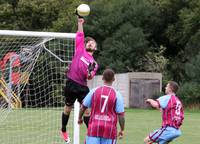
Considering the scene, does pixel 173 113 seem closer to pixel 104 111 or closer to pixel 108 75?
pixel 104 111

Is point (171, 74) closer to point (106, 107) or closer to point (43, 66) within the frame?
point (43, 66)

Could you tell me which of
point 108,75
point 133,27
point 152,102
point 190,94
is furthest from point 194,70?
point 108,75

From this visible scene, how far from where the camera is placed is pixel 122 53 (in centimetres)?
3625

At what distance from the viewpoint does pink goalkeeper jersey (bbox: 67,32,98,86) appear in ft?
36.2

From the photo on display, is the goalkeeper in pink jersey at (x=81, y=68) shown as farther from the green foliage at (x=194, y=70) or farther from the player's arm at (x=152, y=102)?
the green foliage at (x=194, y=70)

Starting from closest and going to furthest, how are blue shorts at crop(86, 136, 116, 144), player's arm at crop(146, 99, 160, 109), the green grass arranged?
blue shorts at crop(86, 136, 116, 144)
player's arm at crop(146, 99, 160, 109)
the green grass

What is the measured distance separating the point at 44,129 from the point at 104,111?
6.71 meters

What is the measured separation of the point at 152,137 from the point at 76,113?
2022 millimetres

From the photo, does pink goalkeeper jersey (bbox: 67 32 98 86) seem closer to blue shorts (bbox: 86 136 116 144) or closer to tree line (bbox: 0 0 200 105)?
blue shorts (bbox: 86 136 116 144)

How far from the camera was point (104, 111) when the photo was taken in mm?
9047

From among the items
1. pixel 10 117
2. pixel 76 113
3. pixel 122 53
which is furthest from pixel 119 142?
pixel 122 53

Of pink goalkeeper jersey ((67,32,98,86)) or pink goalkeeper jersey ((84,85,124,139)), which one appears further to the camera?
pink goalkeeper jersey ((67,32,98,86))

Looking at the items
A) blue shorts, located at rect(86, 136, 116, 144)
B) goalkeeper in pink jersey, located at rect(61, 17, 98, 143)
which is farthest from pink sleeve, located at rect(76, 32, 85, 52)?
blue shorts, located at rect(86, 136, 116, 144)

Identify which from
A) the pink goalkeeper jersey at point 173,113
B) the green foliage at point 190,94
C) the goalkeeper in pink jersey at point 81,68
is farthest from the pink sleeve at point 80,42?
the green foliage at point 190,94
